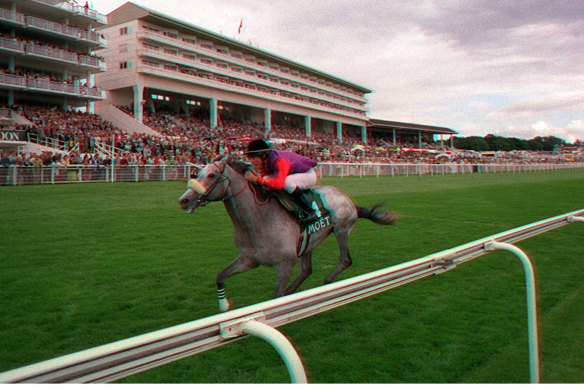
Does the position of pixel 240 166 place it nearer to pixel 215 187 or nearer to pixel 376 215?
pixel 215 187

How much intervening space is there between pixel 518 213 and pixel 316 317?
318 inches

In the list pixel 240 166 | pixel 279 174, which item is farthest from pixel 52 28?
pixel 279 174

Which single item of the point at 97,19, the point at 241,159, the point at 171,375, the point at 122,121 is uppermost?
the point at 97,19

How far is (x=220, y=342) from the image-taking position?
128 cm

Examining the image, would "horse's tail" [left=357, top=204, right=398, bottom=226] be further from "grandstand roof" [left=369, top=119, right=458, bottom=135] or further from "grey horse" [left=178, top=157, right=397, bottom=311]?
"grandstand roof" [left=369, top=119, right=458, bottom=135]

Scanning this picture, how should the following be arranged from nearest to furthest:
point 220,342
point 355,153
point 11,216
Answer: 1. point 220,342
2. point 11,216
3. point 355,153

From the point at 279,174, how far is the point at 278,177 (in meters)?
0.03

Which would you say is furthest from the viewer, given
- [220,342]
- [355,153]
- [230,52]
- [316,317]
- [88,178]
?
[230,52]

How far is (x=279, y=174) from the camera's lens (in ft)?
11.3

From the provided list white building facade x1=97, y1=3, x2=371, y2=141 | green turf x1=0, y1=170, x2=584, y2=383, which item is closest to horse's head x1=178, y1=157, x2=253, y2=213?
green turf x1=0, y1=170, x2=584, y2=383

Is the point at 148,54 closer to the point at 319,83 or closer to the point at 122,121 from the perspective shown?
the point at 122,121

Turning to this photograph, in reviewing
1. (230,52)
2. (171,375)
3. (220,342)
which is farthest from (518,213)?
(230,52)

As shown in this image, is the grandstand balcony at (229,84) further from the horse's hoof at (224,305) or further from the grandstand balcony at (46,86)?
the horse's hoof at (224,305)

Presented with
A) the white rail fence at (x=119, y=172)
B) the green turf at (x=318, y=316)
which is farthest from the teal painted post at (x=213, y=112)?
the green turf at (x=318, y=316)
